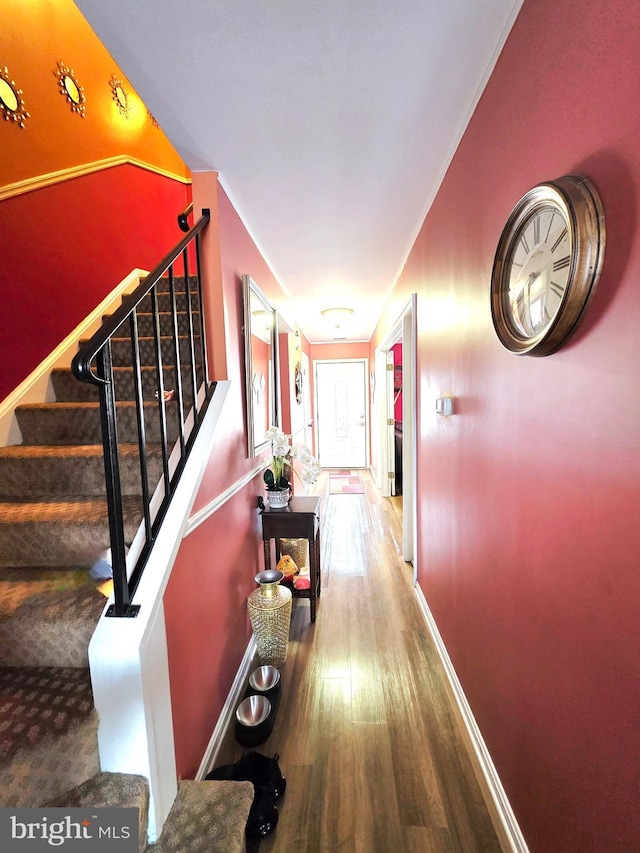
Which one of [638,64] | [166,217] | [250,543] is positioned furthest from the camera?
[166,217]

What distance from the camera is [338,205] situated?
6.11 ft

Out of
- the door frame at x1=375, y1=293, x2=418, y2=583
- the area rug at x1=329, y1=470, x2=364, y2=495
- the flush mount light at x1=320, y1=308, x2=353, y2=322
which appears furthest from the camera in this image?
the area rug at x1=329, y1=470, x2=364, y2=495

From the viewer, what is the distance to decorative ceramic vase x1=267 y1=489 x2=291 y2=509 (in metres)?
2.21

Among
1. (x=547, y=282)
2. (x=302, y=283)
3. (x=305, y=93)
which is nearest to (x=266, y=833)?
(x=547, y=282)

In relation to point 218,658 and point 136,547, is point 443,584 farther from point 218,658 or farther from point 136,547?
point 136,547

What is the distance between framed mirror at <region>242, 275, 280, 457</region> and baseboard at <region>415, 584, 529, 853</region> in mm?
1543

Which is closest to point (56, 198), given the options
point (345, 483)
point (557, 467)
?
point (557, 467)

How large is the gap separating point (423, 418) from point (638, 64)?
1.73 m

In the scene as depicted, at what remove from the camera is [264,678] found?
5.53ft

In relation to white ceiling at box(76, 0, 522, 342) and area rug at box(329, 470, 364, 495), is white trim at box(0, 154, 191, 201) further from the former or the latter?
area rug at box(329, 470, 364, 495)

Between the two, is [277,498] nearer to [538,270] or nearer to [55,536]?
[55,536]

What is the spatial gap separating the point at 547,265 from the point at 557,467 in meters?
0.48

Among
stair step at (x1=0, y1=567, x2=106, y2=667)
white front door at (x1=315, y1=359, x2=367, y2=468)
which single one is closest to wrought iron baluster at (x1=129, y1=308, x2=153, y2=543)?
stair step at (x1=0, y1=567, x2=106, y2=667)

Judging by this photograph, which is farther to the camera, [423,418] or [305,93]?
[423,418]
